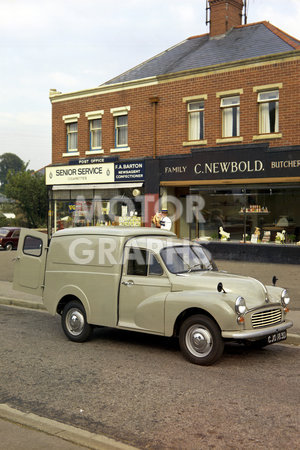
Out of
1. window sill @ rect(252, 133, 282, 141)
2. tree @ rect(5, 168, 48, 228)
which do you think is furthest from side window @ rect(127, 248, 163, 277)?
tree @ rect(5, 168, 48, 228)

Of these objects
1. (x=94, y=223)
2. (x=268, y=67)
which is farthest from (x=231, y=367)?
(x=94, y=223)

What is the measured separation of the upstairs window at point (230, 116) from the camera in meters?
20.6

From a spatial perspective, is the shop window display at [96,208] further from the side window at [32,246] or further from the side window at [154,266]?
the side window at [154,266]

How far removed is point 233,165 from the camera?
20.4m

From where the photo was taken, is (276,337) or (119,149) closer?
(276,337)

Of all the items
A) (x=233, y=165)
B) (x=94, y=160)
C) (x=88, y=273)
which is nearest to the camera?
(x=88, y=273)

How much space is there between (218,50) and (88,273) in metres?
17.4

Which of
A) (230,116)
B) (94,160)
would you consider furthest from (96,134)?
(230,116)

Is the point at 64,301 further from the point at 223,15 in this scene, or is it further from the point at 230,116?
the point at 223,15

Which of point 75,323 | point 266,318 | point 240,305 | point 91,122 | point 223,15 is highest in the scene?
point 223,15

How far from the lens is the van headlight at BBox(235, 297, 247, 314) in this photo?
22.0ft

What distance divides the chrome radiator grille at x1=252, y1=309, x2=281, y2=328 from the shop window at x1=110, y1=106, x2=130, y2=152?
17.7 m

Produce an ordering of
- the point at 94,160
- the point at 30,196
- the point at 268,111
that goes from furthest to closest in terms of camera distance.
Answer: the point at 30,196 < the point at 94,160 < the point at 268,111

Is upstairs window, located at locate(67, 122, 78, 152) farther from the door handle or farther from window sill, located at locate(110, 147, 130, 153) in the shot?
the door handle
